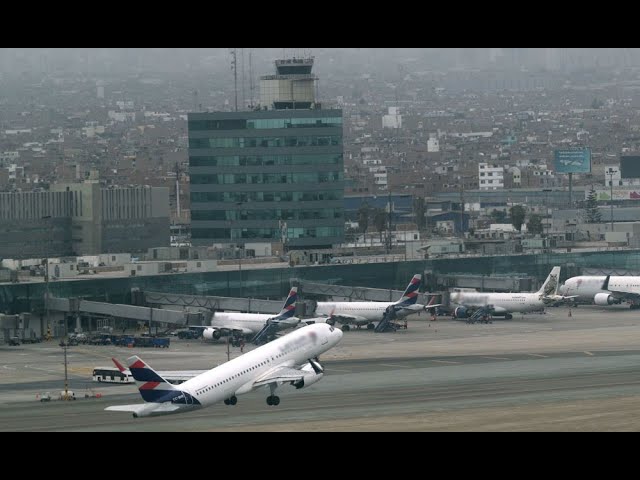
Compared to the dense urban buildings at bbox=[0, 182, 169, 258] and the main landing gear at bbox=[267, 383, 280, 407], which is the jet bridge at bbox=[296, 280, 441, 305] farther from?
the main landing gear at bbox=[267, 383, 280, 407]

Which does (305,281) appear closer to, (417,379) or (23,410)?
(417,379)

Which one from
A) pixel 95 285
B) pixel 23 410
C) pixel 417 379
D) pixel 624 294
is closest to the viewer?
pixel 23 410

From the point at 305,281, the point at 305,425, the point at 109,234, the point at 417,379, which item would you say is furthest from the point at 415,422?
the point at 109,234

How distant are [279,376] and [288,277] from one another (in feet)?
169

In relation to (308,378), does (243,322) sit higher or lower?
higher

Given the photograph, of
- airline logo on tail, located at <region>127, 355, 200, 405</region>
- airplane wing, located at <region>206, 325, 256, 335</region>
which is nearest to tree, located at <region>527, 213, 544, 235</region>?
airplane wing, located at <region>206, 325, 256, 335</region>

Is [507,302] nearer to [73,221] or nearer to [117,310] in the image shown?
[117,310]

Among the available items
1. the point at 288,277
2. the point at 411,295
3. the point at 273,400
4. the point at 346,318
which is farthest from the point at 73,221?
the point at 273,400

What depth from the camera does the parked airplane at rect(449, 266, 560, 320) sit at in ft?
321

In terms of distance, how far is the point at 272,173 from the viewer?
13762cm

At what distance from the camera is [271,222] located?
462 ft

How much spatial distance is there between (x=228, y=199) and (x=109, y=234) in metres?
14.2
